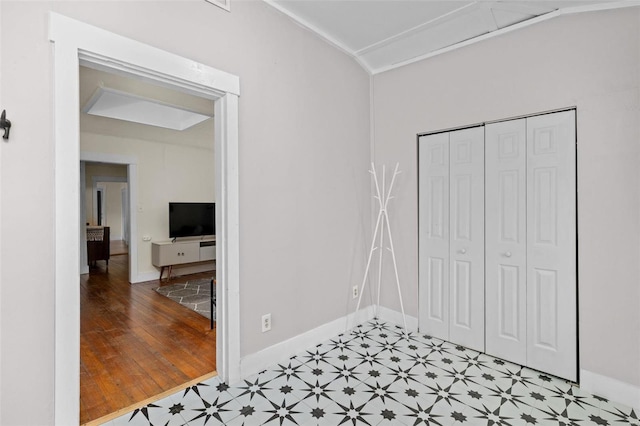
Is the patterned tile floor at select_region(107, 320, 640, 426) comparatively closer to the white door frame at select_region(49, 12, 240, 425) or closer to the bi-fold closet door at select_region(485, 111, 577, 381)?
the bi-fold closet door at select_region(485, 111, 577, 381)

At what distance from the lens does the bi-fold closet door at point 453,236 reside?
2.76m

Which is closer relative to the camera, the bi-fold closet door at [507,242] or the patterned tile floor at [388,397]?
the patterned tile floor at [388,397]

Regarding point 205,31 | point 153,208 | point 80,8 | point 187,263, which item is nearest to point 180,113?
point 153,208

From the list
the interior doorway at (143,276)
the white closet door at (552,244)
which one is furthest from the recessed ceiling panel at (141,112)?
the white closet door at (552,244)

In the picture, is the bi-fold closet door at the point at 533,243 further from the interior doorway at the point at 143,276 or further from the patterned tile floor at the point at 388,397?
the interior doorway at the point at 143,276

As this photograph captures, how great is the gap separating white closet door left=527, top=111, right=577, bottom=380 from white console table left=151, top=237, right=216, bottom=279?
16.7 feet

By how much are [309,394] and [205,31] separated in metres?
2.49

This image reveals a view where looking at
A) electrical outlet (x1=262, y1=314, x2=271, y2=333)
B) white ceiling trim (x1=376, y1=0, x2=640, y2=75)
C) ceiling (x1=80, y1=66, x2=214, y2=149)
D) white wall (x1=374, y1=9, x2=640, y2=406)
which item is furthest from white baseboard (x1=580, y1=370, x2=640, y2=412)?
ceiling (x1=80, y1=66, x2=214, y2=149)

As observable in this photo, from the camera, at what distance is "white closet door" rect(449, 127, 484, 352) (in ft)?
9.00

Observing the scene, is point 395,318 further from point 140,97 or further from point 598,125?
point 140,97

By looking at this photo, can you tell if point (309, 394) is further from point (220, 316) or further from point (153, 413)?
point (153, 413)

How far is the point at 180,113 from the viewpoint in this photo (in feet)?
16.6

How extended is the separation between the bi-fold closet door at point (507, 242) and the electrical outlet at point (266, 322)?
153cm

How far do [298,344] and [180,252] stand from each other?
3705 millimetres
